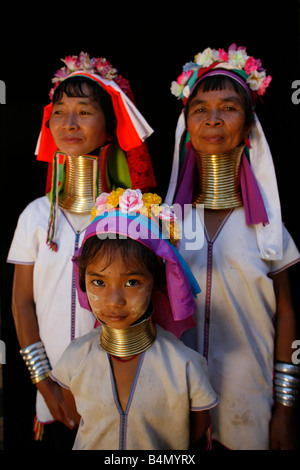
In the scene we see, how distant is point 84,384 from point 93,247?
59 centimetres

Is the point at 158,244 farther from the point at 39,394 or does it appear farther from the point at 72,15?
the point at 72,15

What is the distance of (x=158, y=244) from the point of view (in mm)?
1759

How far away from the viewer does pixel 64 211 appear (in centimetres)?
244

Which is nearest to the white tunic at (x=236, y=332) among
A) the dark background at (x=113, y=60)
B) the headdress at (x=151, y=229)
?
the headdress at (x=151, y=229)

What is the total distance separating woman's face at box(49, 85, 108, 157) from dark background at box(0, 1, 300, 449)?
4.13 ft

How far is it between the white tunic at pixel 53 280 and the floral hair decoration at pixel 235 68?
1063 mm

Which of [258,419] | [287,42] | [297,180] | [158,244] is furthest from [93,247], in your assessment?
[287,42]

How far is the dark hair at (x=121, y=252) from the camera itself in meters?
1.70

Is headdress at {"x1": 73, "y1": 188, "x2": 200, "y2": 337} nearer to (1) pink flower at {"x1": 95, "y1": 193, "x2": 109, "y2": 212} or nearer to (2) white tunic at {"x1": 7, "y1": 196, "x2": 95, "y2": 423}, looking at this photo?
(1) pink flower at {"x1": 95, "y1": 193, "x2": 109, "y2": 212}

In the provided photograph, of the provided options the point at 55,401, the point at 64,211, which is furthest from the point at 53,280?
the point at 55,401

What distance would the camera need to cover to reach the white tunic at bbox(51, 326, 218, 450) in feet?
5.79

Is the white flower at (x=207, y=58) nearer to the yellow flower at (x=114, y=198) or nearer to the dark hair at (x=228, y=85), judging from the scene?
the dark hair at (x=228, y=85)

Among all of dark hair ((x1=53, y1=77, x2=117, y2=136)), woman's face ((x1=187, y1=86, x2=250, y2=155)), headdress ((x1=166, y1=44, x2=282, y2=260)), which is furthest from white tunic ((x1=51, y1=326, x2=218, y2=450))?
dark hair ((x1=53, y1=77, x2=117, y2=136))

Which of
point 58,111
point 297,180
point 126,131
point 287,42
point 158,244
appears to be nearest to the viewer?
point 158,244
